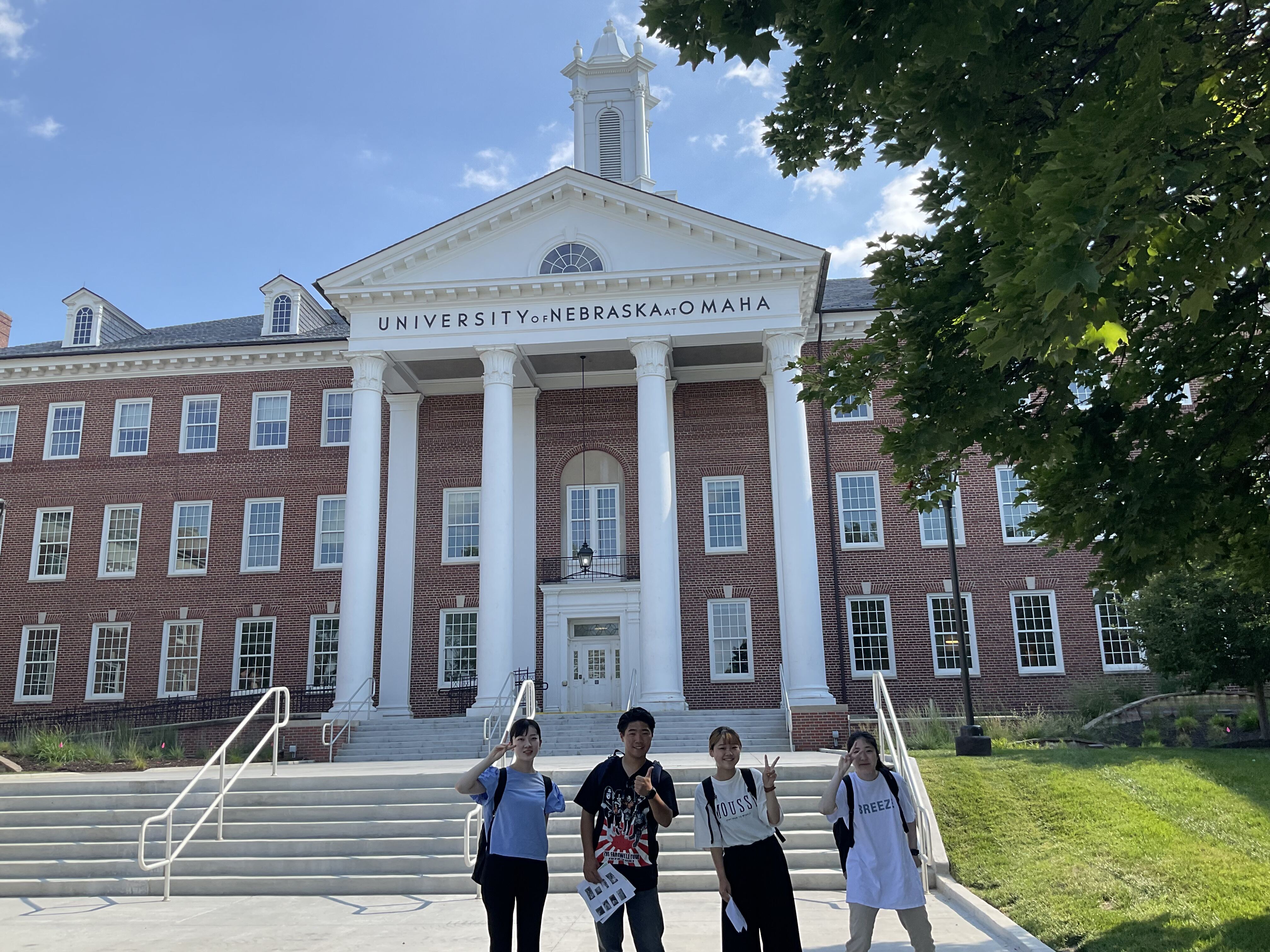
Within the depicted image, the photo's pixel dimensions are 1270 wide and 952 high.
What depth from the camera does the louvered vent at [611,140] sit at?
35.9 m

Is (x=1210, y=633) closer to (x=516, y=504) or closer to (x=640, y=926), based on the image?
(x=516, y=504)

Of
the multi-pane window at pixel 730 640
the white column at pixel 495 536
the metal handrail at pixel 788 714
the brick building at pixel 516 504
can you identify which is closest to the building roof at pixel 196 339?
the brick building at pixel 516 504

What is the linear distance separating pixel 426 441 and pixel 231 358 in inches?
272

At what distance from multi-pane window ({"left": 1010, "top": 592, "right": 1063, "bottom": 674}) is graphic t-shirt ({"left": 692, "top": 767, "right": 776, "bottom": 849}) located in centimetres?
2348

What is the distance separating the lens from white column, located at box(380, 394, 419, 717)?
27609 mm

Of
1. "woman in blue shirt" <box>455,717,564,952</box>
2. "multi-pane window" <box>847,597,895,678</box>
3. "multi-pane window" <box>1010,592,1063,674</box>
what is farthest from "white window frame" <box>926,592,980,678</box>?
"woman in blue shirt" <box>455,717,564,952</box>

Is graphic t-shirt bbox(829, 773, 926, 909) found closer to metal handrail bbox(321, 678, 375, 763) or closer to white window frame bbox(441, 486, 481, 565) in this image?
metal handrail bbox(321, 678, 375, 763)

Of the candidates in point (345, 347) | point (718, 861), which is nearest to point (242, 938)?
point (718, 861)

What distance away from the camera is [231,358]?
31.3 metres

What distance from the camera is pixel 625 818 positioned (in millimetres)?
6031

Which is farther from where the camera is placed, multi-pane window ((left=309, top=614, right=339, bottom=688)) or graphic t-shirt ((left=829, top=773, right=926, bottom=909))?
multi-pane window ((left=309, top=614, right=339, bottom=688))

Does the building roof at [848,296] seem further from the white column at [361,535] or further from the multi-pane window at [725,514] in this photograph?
the white column at [361,535]

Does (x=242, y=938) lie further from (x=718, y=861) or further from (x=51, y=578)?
(x=51, y=578)

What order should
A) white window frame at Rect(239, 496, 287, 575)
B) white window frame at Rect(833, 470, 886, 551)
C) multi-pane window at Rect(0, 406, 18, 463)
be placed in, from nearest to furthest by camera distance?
white window frame at Rect(833, 470, 886, 551), white window frame at Rect(239, 496, 287, 575), multi-pane window at Rect(0, 406, 18, 463)
